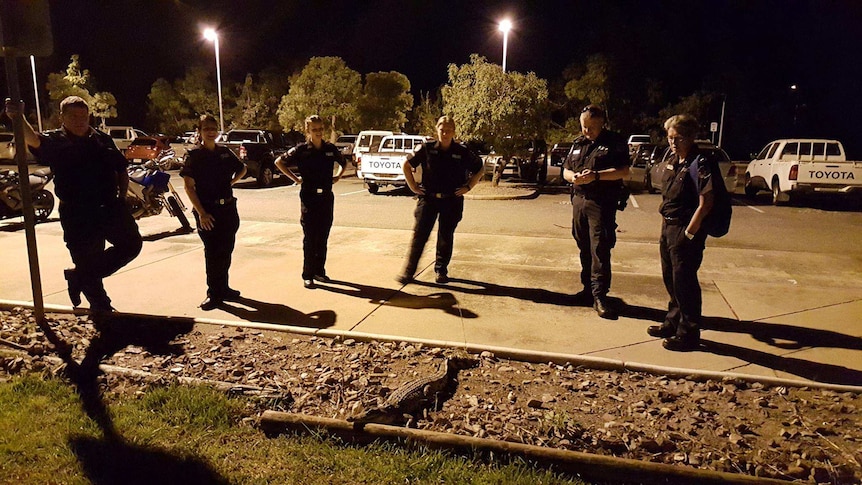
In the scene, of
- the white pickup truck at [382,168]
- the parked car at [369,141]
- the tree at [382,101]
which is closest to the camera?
the white pickup truck at [382,168]

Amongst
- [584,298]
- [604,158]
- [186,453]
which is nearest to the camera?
[186,453]

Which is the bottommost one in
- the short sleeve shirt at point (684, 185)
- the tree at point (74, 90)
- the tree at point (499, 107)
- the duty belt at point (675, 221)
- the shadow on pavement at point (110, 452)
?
the shadow on pavement at point (110, 452)

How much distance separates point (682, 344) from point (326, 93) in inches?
1268

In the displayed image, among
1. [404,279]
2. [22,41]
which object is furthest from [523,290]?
[22,41]

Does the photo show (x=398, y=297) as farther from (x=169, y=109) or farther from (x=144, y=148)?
(x=169, y=109)

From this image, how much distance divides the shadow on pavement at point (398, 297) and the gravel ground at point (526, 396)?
44.0 inches

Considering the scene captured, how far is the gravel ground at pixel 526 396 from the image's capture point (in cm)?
341

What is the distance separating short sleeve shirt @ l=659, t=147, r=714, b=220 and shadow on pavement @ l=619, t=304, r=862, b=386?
3.64ft

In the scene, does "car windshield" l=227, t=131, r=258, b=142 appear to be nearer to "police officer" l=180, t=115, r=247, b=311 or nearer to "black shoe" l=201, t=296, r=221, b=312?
"police officer" l=180, t=115, r=247, b=311

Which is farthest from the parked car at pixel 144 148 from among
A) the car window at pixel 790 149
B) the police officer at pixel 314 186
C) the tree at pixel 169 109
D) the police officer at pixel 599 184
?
the police officer at pixel 599 184

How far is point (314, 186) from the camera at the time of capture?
6.62 meters

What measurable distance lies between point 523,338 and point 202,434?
261 cm

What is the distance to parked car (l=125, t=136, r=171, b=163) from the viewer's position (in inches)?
1068

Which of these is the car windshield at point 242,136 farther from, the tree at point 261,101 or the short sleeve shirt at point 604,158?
the tree at point 261,101
